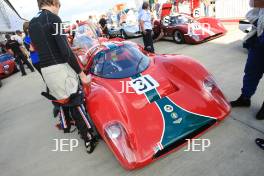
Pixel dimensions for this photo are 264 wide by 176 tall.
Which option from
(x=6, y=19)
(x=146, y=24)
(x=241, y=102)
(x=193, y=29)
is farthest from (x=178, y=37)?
(x=6, y=19)

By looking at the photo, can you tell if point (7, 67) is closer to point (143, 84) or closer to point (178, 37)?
point (178, 37)

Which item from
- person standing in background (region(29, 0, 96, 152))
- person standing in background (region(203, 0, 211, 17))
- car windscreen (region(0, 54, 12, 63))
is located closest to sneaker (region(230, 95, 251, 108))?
person standing in background (region(29, 0, 96, 152))

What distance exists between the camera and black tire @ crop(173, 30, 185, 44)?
755cm

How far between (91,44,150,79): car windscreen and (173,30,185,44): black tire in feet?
14.2

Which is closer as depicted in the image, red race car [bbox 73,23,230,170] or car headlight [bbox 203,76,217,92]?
red race car [bbox 73,23,230,170]

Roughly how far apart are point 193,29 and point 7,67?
7720mm

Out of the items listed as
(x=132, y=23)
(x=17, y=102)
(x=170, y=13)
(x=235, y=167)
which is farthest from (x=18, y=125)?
(x=132, y=23)

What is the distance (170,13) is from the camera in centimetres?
884

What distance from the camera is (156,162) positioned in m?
2.44

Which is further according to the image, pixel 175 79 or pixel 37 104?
pixel 37 104

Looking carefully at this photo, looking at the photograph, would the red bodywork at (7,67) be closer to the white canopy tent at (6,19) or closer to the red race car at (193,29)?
the red race car at (193,29)

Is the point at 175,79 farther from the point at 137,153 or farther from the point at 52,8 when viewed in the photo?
the point at 52,8

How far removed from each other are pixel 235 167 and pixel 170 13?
7583 mm

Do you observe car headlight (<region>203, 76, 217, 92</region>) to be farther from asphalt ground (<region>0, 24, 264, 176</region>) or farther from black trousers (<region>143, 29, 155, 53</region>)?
black trousers (<region>143, 29, 155, 53</region>)
